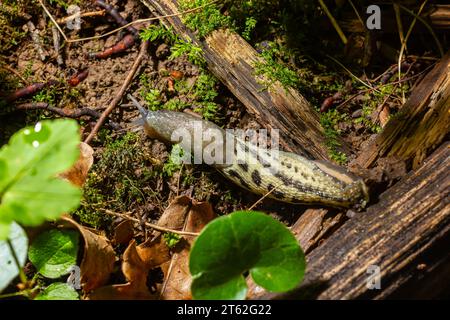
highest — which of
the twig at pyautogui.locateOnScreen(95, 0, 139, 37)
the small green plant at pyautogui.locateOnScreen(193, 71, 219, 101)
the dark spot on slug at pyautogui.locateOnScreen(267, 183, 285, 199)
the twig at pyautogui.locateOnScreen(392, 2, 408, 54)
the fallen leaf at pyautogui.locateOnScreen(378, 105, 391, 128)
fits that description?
the twig at pyautogui.locateOnScreen(392, 2, 408, 54)

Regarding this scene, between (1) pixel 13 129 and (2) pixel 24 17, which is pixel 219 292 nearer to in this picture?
(1) pixel 13 129

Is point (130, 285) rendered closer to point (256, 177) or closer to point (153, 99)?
point (256, 177)

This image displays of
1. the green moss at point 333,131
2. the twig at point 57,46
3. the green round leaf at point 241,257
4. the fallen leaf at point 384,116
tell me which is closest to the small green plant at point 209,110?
the green moss at point 333,131

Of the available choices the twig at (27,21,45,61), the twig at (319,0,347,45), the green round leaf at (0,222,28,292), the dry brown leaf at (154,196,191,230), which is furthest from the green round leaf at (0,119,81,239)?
the twig at (319,0,347,45)

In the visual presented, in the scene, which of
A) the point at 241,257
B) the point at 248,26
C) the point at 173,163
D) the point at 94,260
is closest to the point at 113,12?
the point at 248,26

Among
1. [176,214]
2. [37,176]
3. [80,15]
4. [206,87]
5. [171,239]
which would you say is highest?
[80,15]

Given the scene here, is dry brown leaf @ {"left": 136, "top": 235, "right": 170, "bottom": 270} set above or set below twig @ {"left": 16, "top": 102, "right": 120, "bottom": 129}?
below

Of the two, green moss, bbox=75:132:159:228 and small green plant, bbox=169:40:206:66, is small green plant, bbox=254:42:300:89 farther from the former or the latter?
green moss, bbox=75:132:159:228
